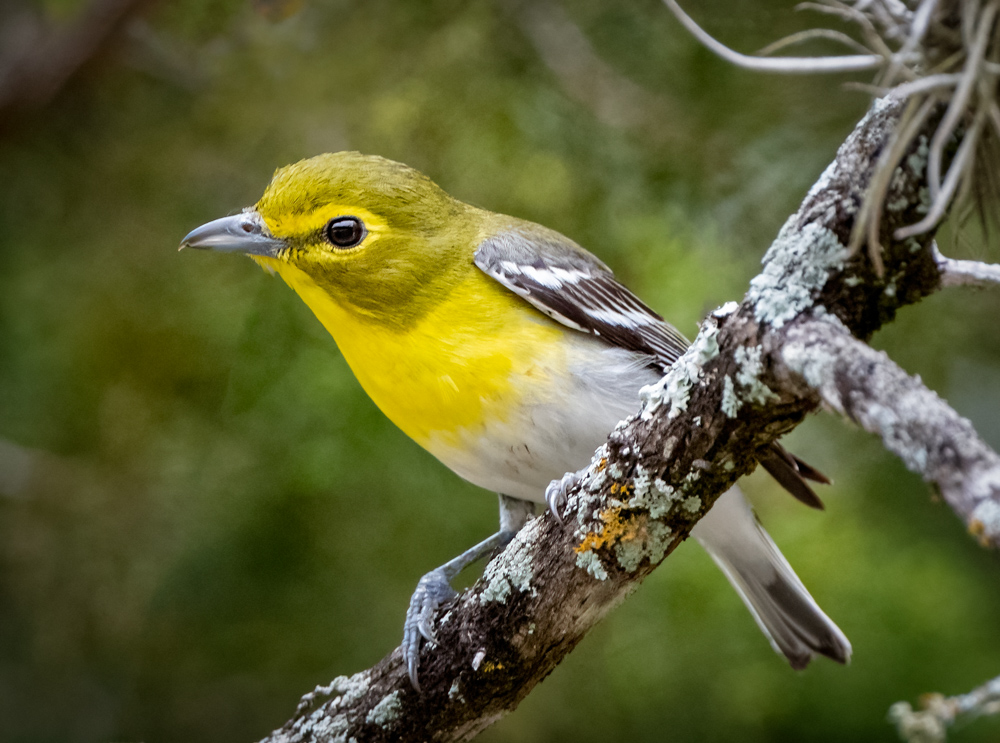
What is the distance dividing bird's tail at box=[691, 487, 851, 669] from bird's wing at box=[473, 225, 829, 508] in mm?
237

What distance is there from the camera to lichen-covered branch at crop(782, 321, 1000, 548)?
88 cm

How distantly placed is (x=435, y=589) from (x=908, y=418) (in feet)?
4.78

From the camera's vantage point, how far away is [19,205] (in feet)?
12.1

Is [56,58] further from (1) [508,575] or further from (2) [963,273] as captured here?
(2) [963,273]

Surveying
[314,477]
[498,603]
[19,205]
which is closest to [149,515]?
[314,477]

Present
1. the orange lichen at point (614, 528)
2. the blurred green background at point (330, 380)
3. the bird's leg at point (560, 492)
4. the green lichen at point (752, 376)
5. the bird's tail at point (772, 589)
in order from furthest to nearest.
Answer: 1. the blurred green background at point (330, 380)
2. the bird's tail at point (772, 589)
3. the bird's leg at point (560, 492)
4. the orange lichen at point (614, 528)
5. the green lichen at point (752, 376)

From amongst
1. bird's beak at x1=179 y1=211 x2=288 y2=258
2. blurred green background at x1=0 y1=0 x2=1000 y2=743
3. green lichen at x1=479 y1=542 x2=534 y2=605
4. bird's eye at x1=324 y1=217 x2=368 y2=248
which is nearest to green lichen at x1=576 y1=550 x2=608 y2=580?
green lichen at x1=479 y1=542 x2=534 y2=605

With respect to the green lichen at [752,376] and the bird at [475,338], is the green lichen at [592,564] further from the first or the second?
the green lichen at [752,376]

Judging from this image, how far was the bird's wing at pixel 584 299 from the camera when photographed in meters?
2.22

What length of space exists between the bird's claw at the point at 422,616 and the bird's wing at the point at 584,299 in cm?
73

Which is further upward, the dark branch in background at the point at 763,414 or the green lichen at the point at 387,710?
the dark branch in background at the point at 763,414

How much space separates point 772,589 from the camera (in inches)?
99.0

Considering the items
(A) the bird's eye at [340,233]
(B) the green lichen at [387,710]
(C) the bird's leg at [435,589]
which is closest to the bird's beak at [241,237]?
(A) the bird's eye at [340,233]

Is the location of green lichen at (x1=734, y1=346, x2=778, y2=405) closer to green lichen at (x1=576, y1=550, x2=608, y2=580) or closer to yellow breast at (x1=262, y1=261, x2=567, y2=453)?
green lichen at (x1=576, y1=550, x2=608, y2=580)
